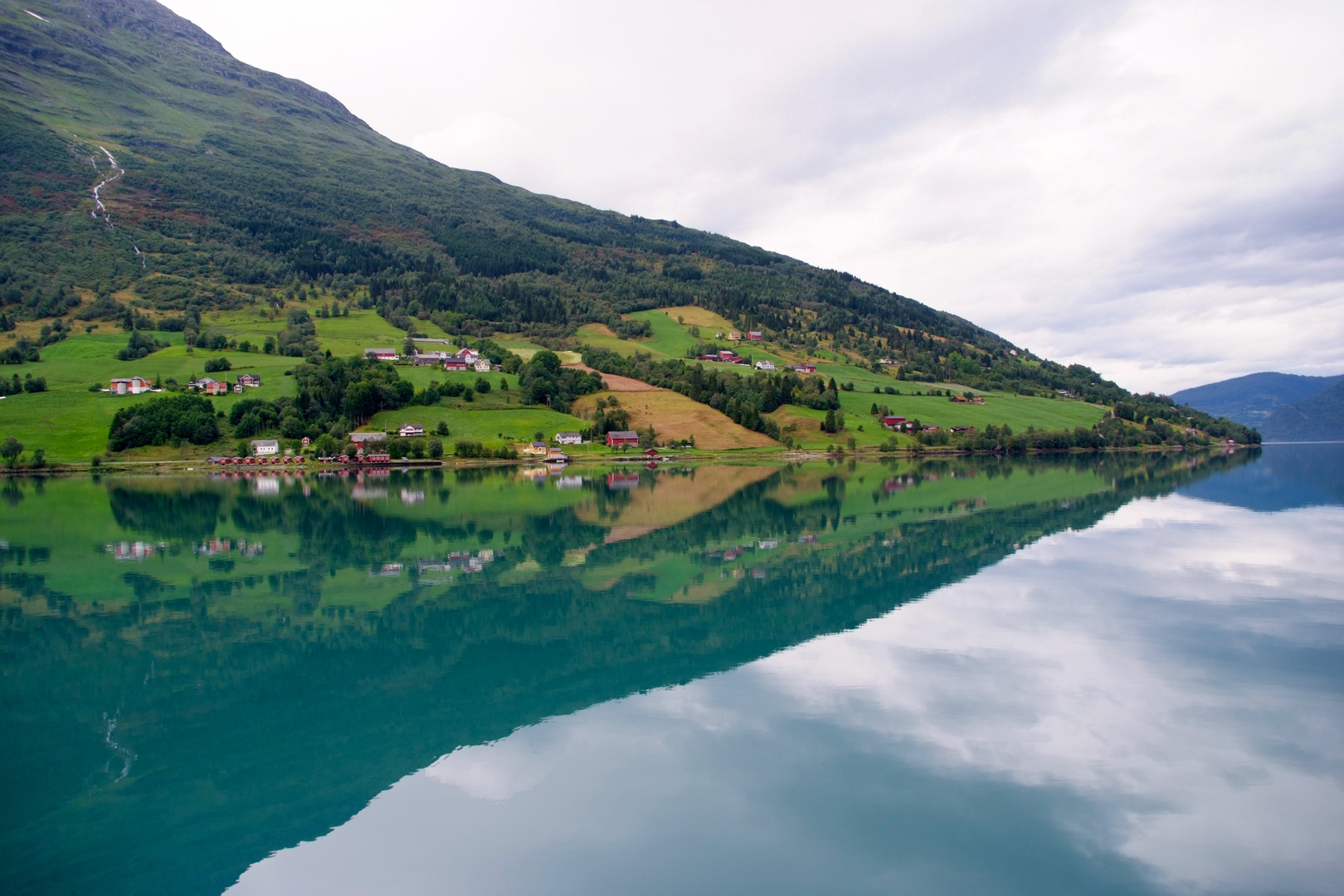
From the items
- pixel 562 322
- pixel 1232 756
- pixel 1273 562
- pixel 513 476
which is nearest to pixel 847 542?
pixel 1273 562

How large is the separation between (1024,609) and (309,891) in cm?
2104

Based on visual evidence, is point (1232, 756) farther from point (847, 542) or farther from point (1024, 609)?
point (847, 542)

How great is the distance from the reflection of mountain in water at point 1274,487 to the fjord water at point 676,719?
22.9 metres

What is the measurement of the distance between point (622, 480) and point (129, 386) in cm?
6881

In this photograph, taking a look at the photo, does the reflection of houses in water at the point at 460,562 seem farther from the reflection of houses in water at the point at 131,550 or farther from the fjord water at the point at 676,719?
the reflection of houses in water at the point at 131,550

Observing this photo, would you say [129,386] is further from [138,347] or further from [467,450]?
[467,450]

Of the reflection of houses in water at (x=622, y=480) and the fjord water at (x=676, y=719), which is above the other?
the reflection of houses in water at (x=622, y=480)

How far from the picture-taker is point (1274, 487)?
211ft

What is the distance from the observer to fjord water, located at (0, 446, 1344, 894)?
11242 millimetres

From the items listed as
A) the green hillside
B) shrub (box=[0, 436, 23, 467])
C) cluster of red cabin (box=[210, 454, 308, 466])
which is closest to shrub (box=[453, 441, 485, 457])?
cluster of red cabin (box=[210, 454, 308, 466])

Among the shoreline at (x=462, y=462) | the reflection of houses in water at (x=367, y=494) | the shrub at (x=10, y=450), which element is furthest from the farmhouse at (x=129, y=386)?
the reflection of houses in water at (x=367, y=494)

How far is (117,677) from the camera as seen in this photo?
61.0ft

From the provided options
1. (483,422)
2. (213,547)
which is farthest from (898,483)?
(483,422)

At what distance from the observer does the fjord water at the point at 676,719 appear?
36.9 feet
